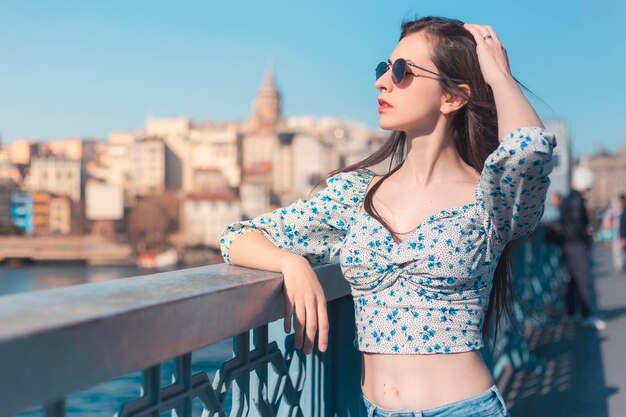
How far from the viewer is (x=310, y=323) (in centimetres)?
152

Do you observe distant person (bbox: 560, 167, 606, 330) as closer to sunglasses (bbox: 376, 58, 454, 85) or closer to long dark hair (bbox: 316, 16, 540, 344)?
long dark hair (bbox: 316, 16, 540, 344)

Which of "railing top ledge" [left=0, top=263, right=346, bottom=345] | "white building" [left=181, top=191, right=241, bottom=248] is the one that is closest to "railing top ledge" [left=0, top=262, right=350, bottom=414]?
"railing top ledge" [left=0, top=263, right=346, bottom=345]

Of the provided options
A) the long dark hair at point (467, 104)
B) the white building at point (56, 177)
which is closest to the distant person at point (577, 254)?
the long dark hair at point (467, 104)

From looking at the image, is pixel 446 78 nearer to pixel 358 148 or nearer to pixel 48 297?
pixel 48 297

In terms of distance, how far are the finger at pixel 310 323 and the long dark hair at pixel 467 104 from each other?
20 centimetres

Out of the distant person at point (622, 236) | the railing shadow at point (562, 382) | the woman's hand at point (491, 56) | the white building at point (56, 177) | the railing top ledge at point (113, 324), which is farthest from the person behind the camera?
the white building at point (56, 177)

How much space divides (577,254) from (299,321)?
225 inches

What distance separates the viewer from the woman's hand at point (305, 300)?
1.51 metres

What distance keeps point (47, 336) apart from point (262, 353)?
0.71 meters

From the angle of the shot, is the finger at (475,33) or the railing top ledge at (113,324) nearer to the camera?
the railing top ledge at (113,324)

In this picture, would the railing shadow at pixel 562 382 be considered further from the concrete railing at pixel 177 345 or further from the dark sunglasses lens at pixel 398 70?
the dark sunglasses lens at pixel 398 70

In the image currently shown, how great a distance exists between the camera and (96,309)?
987 mm

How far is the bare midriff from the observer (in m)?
1.48

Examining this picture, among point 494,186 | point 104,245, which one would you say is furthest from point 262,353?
point 104,245
